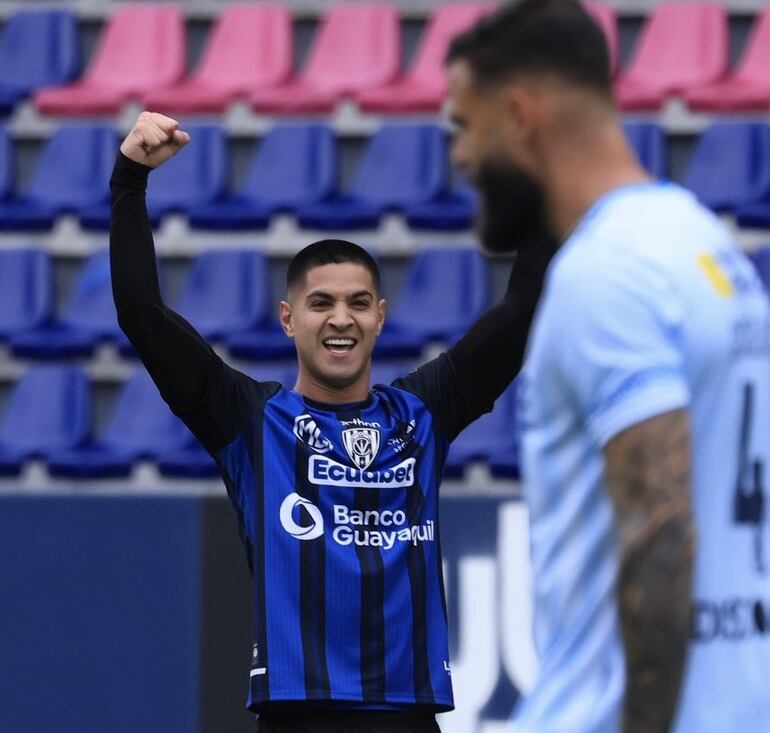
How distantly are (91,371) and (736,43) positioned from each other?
345 centimetres

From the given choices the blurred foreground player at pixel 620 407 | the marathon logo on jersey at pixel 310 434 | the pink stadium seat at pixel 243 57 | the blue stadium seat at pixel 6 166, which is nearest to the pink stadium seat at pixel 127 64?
the pink stadium seat at pixel 243 57

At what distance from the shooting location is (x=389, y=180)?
708 centimetres

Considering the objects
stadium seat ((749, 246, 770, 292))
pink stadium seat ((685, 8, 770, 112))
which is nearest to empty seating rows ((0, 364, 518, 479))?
stadium seat ((749, 246, 770, 292))

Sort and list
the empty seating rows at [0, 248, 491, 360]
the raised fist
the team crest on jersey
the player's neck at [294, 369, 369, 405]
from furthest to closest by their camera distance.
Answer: the empty seating rows at [0, 248, 491, 360]
the player's neck at [294, 369, 369, 405]
the team crest on jersey
the raised fist

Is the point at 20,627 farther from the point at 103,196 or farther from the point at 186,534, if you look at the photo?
the point at 103,196

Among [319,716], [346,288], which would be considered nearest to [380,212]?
[346,288]

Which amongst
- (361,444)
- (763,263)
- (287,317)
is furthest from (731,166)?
(361,444)

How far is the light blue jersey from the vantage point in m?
1.44

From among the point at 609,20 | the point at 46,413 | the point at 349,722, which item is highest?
the point at 609,20

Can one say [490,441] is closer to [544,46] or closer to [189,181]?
[189,181]

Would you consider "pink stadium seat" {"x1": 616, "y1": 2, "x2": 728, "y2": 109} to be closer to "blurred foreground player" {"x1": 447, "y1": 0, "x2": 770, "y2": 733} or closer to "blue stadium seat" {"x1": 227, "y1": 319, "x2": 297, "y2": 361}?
"blue stadium seat" {"x1": 227, "y1": 319, "x2": 297, "y2": 361}

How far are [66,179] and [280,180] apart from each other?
1.00 meters

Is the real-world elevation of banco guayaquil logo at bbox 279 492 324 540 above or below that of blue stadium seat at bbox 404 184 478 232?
below

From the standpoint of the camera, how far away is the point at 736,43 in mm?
7613
